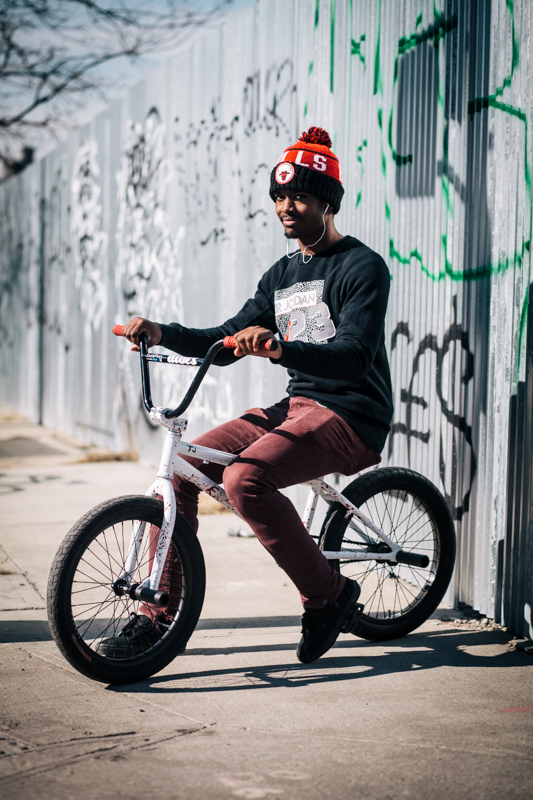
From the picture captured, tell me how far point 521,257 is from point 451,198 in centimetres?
69

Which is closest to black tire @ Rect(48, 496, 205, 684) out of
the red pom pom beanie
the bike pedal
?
the bike pedal

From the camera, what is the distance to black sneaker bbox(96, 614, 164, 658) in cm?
335

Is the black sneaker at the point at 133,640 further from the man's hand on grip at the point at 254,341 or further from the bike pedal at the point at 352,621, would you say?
the man's hand on grip at the point at 254,341

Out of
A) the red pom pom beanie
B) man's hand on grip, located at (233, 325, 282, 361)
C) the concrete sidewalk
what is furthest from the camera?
the red pom pom beanie

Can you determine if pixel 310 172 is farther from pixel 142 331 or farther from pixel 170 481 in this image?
pixel 170 481

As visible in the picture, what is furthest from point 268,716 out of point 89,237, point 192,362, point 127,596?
point 89,237

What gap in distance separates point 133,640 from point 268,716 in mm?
624

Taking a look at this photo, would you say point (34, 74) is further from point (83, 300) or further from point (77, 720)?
point (77, 720)

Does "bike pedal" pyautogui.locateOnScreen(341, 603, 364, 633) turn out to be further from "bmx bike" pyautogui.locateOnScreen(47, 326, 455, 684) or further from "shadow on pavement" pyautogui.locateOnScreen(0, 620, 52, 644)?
"shadow on pavement" pyautogui.locateOnScreen(0, 620, 52, 644)

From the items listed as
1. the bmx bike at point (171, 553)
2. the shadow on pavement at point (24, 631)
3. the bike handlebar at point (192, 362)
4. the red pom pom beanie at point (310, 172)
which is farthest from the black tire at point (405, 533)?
the shadow on pavement at point (24, 631)

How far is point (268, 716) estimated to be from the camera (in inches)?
119

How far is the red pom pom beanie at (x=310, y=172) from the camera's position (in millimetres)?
3617

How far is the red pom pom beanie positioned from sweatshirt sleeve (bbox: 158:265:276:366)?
0.47 metres

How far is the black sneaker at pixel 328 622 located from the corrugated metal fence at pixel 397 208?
813mm
